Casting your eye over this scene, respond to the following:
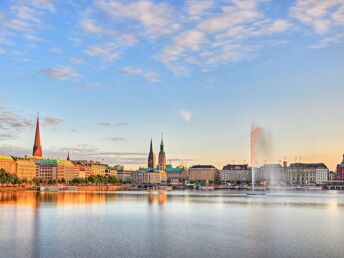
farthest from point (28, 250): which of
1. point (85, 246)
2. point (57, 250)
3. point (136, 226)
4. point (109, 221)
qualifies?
point (109, 221)

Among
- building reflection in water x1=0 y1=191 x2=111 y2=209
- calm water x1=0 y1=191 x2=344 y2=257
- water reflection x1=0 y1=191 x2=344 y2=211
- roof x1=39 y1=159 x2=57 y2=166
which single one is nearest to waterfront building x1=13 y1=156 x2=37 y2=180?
roof x1=39 y1=159 x2=57 y2=166

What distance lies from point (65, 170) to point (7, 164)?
40.1 metres

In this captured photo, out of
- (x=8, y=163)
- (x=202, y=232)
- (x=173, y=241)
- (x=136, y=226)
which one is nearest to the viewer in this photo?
(x=173, y=241)

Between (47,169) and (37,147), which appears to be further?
(37,147)

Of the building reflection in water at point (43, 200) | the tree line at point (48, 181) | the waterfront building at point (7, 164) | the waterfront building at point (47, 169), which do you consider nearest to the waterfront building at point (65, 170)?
the waterfront building at point (47, 169)

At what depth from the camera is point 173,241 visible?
1113 inches

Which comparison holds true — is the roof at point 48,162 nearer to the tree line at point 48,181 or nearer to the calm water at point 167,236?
the tree line at point 48,181

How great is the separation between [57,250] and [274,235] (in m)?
13.8

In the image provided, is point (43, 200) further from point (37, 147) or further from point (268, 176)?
point (268, 176)

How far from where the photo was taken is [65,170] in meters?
185

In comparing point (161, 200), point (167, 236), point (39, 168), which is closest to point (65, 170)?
point (39, 168)

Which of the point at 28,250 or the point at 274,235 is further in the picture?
the point at 274,235

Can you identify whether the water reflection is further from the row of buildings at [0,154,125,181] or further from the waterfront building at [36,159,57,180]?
the waterfront building at [36,159,57,180]

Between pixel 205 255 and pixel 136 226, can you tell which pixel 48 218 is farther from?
pixel 205 255
